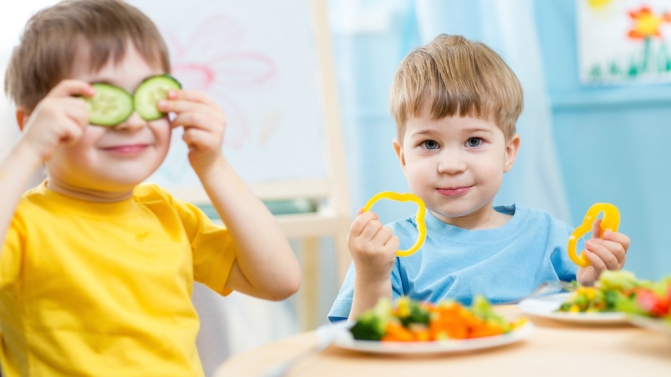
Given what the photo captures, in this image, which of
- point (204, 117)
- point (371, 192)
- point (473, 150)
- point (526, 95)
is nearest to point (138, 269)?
point (204, 117)

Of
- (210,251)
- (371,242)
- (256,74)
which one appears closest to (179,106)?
(210,251)

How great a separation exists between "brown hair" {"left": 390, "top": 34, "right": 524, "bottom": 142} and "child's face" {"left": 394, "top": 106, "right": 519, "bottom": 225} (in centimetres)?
2

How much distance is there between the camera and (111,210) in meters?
0.91

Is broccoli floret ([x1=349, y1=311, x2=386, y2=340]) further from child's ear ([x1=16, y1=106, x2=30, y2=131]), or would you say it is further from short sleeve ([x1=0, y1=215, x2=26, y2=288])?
child's ear ([x1=16, y1=106, x2=30, y2=131])

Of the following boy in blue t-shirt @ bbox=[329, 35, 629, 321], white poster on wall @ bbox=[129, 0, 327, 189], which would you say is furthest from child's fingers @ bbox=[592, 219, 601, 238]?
white poster on wall @ bbox=[129, 0, 327, 189]

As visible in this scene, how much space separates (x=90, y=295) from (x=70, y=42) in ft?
1.01

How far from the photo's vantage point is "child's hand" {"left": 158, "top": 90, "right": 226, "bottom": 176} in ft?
2.85

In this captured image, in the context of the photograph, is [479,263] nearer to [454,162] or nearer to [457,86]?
[454,162]

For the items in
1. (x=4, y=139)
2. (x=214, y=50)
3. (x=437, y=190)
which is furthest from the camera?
(x=214, y=50)

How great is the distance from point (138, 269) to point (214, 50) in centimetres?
121

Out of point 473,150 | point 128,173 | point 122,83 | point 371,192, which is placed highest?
point 122,83

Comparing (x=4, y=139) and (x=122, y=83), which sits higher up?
(x=122, y=83)

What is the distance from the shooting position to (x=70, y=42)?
842 millimetres

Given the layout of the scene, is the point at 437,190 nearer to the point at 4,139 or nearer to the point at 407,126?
the point at 407,126
